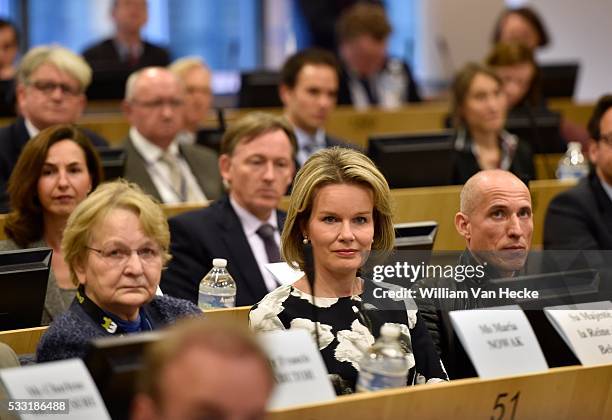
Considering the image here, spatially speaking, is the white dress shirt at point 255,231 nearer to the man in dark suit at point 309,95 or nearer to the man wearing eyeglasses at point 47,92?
the man wearing eyeglasses at point 47,92

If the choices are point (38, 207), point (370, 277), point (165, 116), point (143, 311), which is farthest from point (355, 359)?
point (165, 116)

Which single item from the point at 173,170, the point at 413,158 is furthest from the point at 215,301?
the point at 173,170

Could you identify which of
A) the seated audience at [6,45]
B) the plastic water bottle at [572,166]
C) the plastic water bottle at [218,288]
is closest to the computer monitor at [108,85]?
the seated audience at [6,45]

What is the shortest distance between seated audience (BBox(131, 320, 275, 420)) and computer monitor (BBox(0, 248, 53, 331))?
153cm

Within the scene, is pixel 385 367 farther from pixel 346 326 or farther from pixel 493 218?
pixel 493 218

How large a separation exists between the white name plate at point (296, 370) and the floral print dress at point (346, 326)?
0.42m

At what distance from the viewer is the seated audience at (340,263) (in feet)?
9.30

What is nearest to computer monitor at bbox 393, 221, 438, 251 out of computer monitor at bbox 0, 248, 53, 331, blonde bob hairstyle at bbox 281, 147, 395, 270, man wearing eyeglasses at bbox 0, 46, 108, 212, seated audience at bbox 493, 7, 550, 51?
blonde bob hairstyle at bbox 281, 147, 395, 270

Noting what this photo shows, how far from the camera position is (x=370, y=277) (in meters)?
2.93

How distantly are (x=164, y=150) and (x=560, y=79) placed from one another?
3.21 metres

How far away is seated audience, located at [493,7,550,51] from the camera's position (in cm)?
757

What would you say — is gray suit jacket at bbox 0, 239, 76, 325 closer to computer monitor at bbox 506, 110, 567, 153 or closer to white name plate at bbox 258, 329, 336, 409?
white name plate at bbox 258, 329, 336, 409

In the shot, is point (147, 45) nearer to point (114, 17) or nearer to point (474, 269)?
point (114, 17)

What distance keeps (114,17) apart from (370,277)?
5007mm
